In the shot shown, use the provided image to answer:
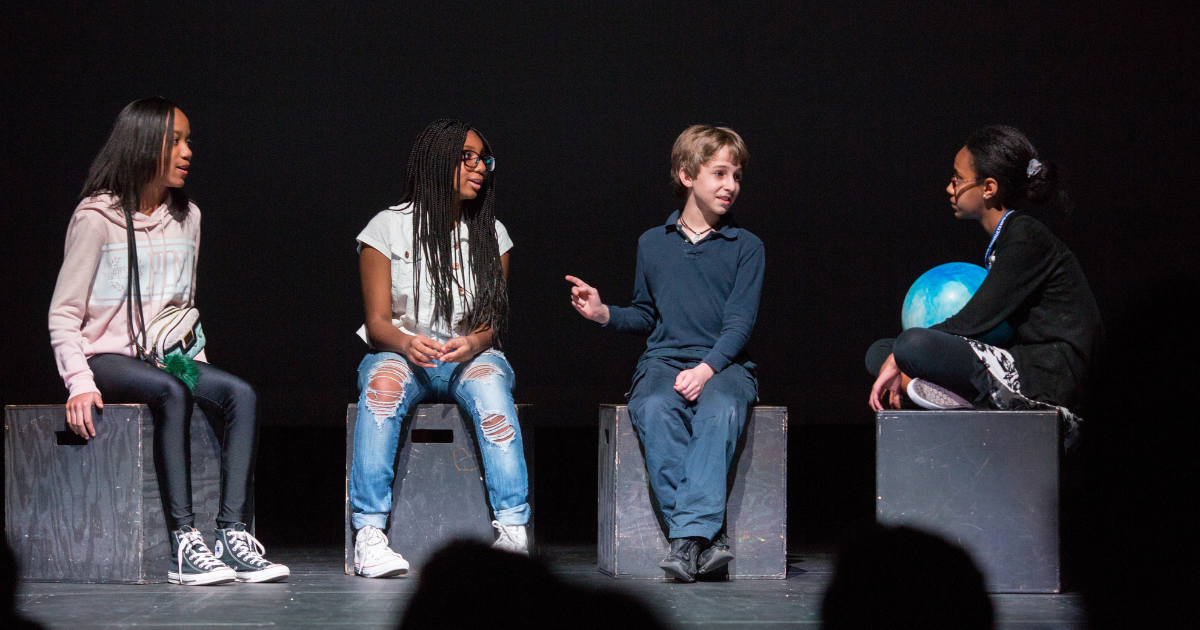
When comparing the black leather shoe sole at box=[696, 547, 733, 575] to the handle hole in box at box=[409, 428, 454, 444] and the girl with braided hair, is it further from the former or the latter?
the handle hole in box at box=[409, 428, 454, 444]

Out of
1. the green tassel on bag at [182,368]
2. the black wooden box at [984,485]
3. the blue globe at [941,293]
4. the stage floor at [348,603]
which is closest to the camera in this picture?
the stage floor at [348,603]

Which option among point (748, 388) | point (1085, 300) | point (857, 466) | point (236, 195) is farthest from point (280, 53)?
point (1085, 300)

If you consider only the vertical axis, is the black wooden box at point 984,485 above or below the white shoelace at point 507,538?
above

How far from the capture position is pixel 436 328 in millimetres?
2451

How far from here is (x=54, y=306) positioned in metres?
2.24

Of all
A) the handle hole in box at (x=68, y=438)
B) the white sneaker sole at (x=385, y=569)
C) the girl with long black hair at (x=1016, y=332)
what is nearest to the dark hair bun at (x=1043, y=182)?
the girl with long black hair at (x=1016, y=332)

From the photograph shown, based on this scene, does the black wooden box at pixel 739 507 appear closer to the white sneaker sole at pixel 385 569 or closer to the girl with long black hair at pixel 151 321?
the white sneaker sole at pixel 385 569

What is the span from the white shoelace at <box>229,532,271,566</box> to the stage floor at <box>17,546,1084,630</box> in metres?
0.07

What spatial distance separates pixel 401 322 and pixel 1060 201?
1546mm

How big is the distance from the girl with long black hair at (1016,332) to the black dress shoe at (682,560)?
517mm

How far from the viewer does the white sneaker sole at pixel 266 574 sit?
214cm

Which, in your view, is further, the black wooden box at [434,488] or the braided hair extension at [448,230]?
the braided hair extension at [448,230]

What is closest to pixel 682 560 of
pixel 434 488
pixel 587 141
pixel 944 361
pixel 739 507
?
pixel 739 507

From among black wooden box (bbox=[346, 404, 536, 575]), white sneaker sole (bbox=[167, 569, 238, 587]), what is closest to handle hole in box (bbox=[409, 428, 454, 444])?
black wooden box (bbox=[346, 404, 536, 575])
